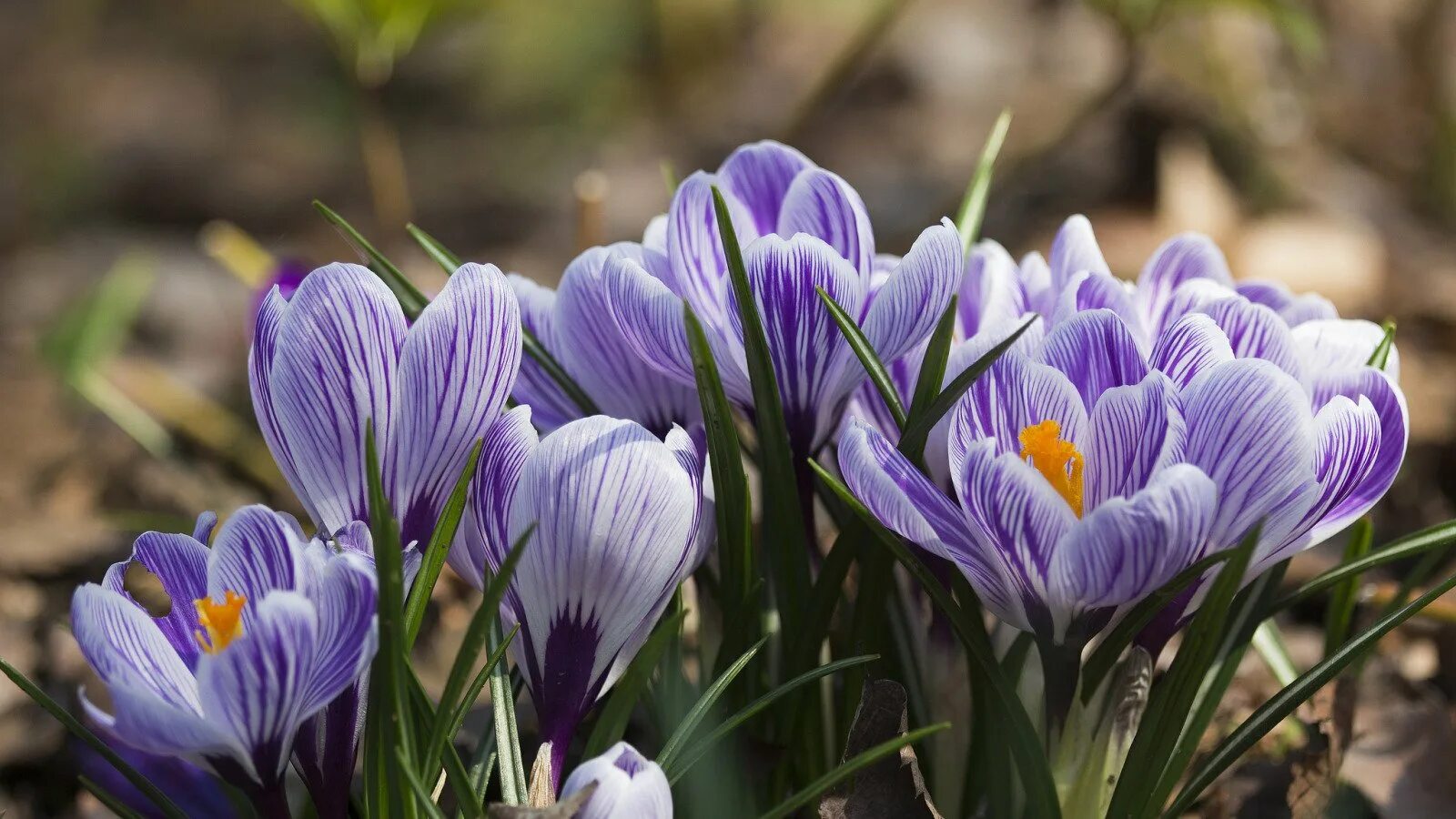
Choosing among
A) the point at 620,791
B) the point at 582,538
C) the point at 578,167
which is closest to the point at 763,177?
the point at 582,538

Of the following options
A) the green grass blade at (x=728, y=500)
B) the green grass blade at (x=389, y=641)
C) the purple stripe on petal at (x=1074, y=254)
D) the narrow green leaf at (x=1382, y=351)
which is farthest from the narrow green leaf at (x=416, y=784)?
the narrow green leaf at (x=1382, y=351)

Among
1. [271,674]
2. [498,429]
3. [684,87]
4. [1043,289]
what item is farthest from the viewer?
[684,87]

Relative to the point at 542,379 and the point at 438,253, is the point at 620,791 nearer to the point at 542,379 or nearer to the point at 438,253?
the point at 542,379

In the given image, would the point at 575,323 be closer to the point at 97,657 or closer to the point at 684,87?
the point at 97,657

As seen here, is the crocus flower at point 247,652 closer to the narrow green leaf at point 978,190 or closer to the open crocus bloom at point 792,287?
A: the open crocus bloom at point 792,287

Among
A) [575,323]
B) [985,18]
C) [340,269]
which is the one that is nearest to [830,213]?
[575,323]

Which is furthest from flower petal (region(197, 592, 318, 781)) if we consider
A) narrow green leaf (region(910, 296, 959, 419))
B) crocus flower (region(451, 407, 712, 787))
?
narrow green leaf (region(910, 296, 959, 419))
